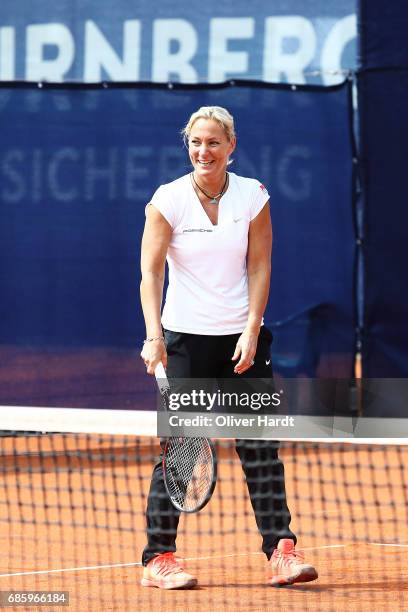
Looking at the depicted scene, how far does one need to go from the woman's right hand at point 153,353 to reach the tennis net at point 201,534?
1.37 feet

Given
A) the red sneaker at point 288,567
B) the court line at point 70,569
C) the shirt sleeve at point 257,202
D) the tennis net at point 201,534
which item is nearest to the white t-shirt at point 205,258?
the shirt sleeve at point 257,202

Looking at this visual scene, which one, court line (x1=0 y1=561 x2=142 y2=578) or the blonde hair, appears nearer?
the blonde hair

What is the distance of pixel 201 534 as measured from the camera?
5473 millimetres

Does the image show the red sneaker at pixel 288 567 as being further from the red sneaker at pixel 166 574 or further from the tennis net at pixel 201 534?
the red sneaker at pixel 166 574

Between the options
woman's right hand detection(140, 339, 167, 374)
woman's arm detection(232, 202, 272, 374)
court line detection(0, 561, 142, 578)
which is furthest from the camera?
court line detection(0, 561, 142, 578)

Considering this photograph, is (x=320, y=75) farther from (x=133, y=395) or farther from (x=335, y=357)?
(x=133, y=395)

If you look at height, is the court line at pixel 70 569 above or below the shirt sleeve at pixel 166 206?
below

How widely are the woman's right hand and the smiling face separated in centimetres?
55

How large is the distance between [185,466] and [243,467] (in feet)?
0.62

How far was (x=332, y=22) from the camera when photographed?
321 inches

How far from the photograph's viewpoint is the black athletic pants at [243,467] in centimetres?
446

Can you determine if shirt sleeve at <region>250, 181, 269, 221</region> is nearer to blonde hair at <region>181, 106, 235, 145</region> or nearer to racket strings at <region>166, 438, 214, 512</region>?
blonde hair at <region>181, 106, 235, 145</region>

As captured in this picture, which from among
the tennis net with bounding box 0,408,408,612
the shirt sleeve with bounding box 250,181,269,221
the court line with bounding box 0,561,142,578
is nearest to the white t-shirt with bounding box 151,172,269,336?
the shirt sleeve with bounding box 250,181,269,221

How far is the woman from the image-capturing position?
443cm
